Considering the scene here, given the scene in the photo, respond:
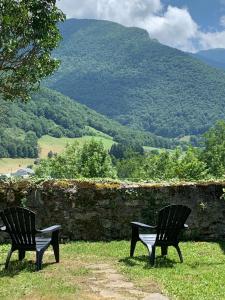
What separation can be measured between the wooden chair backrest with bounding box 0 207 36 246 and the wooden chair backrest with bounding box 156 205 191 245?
94.4 inches

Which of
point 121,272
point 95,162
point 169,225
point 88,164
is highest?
point 95,162

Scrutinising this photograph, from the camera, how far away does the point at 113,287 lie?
7242 mm

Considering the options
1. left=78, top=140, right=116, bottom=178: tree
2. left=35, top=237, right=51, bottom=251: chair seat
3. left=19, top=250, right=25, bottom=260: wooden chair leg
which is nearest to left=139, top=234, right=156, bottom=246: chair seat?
left=35, top=237, right=51, bottom=251: chair seat

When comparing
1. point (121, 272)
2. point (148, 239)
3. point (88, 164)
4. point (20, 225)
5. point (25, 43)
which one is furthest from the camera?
point (88, 164)

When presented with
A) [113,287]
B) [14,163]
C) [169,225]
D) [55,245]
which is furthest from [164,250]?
[14,163]

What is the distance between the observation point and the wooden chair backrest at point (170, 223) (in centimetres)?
922

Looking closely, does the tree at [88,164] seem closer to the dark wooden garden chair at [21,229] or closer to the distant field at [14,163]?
the dark wooden garden chair at [21,229]

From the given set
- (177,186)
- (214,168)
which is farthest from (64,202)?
(214,168)

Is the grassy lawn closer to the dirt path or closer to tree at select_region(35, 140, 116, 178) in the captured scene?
the dirt path

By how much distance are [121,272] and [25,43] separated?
9.70 meters

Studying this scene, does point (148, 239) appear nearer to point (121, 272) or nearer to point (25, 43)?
point (121, 272)

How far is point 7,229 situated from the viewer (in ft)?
29.1

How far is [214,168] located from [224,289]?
5742cm

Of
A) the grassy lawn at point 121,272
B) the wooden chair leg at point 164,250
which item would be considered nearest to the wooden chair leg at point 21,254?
the grassy lawn at point 121,272
